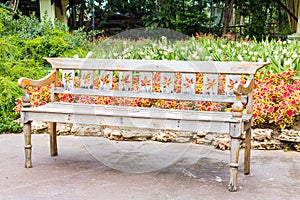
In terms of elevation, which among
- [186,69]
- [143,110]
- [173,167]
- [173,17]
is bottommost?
[173,167]

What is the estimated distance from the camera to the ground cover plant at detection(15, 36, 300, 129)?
14.8 feet

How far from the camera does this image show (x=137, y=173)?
3.66 meters

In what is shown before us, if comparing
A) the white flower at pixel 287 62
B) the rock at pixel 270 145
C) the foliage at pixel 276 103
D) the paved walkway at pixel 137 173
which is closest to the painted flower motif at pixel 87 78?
the paved walkway at pixel 137 173

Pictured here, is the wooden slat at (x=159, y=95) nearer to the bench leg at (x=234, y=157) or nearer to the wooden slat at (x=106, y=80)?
the wooden slat at (x=106, y=80)

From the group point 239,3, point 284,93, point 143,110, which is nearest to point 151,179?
point 143,110

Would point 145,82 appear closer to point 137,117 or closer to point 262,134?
point 137,117

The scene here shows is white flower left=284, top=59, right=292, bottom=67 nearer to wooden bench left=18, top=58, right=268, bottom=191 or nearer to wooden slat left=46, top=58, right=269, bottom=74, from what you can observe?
wooden bench left=18, top=58, right=268, bottom=191

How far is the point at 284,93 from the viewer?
4625 mm

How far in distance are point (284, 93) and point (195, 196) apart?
2.05 meters

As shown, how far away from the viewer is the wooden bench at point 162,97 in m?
3.19

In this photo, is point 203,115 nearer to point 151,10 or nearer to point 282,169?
point 282,169

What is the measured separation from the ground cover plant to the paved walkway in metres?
0.46

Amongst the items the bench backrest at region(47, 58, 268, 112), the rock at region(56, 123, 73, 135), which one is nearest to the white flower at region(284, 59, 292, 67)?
the bench backrest at region(47, 58, 268, 112)

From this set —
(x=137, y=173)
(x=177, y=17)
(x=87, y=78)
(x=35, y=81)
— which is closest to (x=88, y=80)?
(x=87, y=78)
